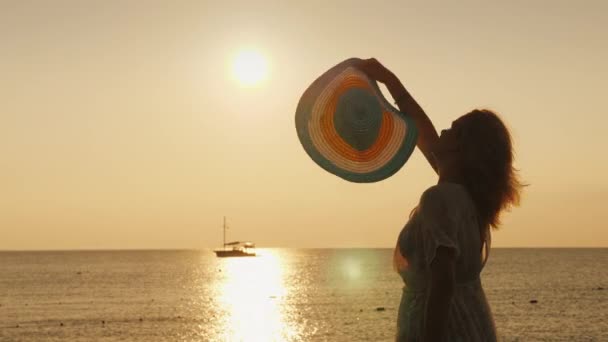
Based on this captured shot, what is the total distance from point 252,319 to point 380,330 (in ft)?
52.4

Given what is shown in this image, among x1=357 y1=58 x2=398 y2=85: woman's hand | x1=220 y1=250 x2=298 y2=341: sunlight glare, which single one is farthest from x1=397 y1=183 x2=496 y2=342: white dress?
x1=220 y1=250 x2=298 y2=341: sunlight glare

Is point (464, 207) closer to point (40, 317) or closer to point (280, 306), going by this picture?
point (40, 317)

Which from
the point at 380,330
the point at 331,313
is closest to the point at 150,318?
the point at 331,313

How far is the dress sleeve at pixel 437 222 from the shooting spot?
9.24 ft

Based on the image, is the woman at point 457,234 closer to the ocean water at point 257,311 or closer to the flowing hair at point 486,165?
the flowing hair at point 486,165

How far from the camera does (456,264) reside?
9.71 ft

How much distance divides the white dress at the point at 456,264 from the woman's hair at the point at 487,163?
0.24ft

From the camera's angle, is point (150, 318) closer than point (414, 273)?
No

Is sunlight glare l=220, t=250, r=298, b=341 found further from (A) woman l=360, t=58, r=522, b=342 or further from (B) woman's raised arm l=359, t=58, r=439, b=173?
(A) woman l=360, t=58, r=522, b=342

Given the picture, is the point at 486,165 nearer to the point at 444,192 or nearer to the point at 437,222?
the point at 444,192

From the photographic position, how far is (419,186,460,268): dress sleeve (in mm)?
2816

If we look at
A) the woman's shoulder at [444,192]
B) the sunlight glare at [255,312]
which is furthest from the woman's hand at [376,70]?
the sunlight glare at [255,312]

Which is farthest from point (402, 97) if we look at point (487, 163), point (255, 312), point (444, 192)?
point (255, 312)

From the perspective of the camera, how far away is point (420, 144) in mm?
3451
